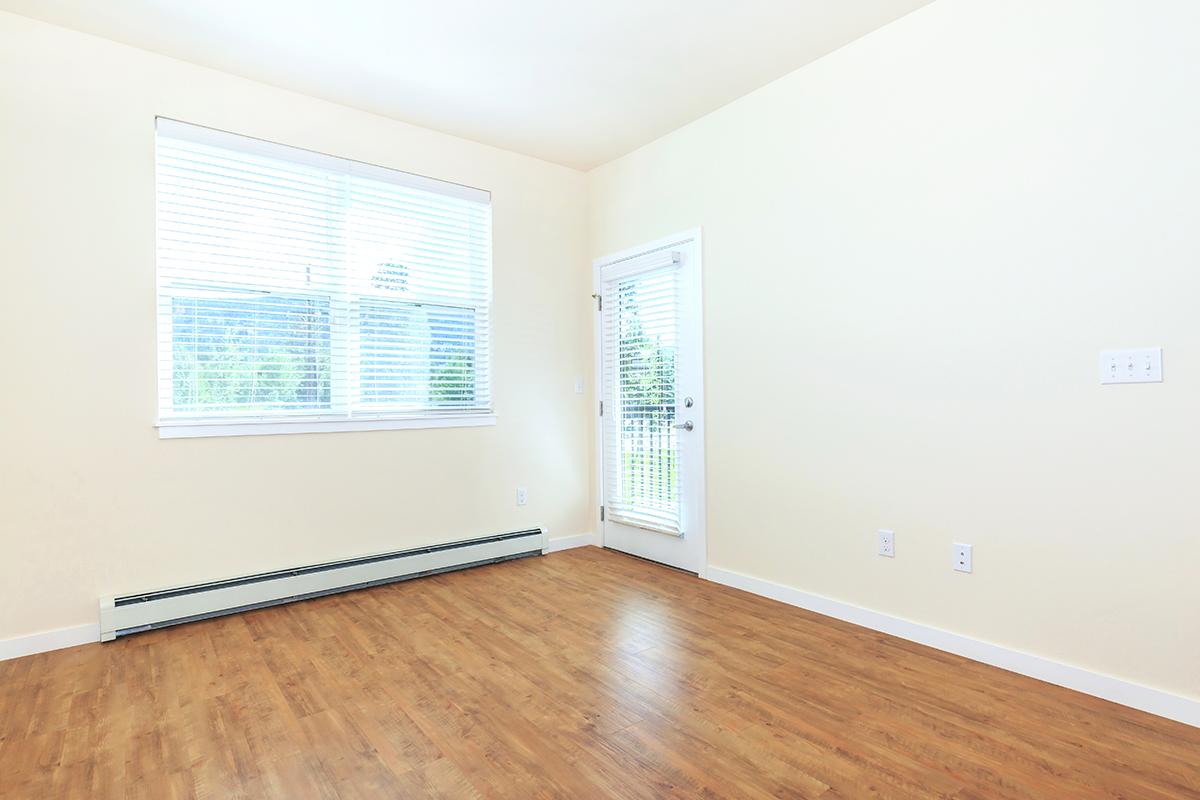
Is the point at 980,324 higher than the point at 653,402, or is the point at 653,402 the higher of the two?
the point at 980,324

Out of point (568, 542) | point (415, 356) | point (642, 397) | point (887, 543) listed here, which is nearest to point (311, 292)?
point (415, 356)

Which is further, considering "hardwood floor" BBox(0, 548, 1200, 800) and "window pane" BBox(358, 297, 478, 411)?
"window pane" BBox(358, 297, 478, 411)

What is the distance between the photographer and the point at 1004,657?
243 cm

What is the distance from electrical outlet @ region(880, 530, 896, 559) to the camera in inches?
110

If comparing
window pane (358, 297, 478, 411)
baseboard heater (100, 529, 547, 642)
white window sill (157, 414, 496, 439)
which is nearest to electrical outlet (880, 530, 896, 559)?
baseboard heater (100, 529, 547, 642)

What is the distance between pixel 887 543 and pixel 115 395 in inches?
147

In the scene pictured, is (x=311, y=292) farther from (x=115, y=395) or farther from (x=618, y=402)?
(x=618, y=402)

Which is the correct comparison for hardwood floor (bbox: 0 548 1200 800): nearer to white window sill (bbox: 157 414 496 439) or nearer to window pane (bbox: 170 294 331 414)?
white window sill (bbox: 157 414 496 439)

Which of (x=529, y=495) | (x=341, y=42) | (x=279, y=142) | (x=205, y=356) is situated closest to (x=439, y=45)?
(x=341, y=42)

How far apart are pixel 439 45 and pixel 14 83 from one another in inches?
73.8

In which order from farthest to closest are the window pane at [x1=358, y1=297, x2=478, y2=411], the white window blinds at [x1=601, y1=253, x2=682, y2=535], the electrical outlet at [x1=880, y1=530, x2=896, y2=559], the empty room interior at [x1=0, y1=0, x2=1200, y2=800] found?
the white window blinds at [x1=601, y1=253, x2=682, y2=535]
the window pane at [x1=358, y1=297, x2=478, y2=411]
the electrical outlet at [x1=880, y1=530, x2=896, y2=559]
the empty room interior at [x1=0, y1=0, x2=1200, y2=800]

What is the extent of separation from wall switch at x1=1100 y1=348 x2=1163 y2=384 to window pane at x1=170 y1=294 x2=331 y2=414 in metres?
3.68

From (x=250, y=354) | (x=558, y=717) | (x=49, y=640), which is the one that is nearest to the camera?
(x=558, y=717)

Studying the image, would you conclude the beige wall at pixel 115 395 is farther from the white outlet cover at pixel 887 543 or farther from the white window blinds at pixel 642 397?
the white outlet cover at pixel 887 543
